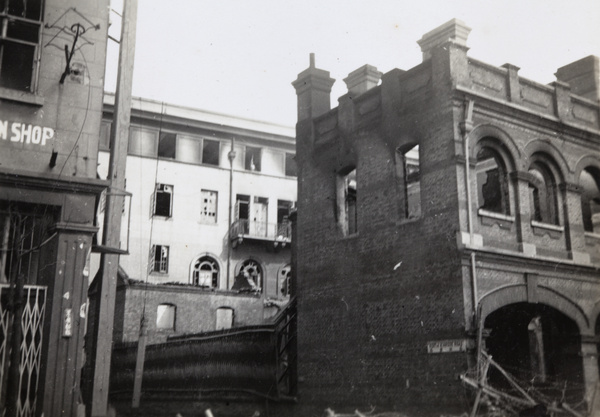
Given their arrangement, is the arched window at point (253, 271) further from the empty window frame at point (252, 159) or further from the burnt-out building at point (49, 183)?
the burnt-out building at point (49, 183)

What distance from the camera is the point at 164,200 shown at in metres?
37.0

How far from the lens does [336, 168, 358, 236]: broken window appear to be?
2086 centimetres

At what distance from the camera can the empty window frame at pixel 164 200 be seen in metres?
36.8

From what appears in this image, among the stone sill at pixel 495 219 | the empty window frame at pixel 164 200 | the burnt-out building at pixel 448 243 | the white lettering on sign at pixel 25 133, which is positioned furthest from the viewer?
the empty window frame at pixel 164 200

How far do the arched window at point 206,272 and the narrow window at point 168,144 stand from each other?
6.08 metres

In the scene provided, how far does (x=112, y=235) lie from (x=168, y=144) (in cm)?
2711

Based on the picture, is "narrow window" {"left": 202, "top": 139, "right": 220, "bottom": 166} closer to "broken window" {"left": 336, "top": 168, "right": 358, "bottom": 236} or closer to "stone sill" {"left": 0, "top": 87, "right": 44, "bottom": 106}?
"broken window" {"left": 336, "top": 168, "right": 358, "bottom": 236}

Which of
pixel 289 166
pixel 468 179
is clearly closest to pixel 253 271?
pixel 289 166

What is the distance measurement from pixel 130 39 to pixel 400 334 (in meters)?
10.3

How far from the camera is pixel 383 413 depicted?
675 inches

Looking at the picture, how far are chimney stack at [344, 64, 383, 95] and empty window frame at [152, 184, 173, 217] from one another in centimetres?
1680

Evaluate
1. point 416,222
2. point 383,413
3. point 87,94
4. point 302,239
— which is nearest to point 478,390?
point 383,413

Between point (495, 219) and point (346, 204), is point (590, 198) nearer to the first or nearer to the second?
point (495, 219)

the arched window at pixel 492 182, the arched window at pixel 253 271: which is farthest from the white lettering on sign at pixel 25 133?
the arched window at pixel 253 271
